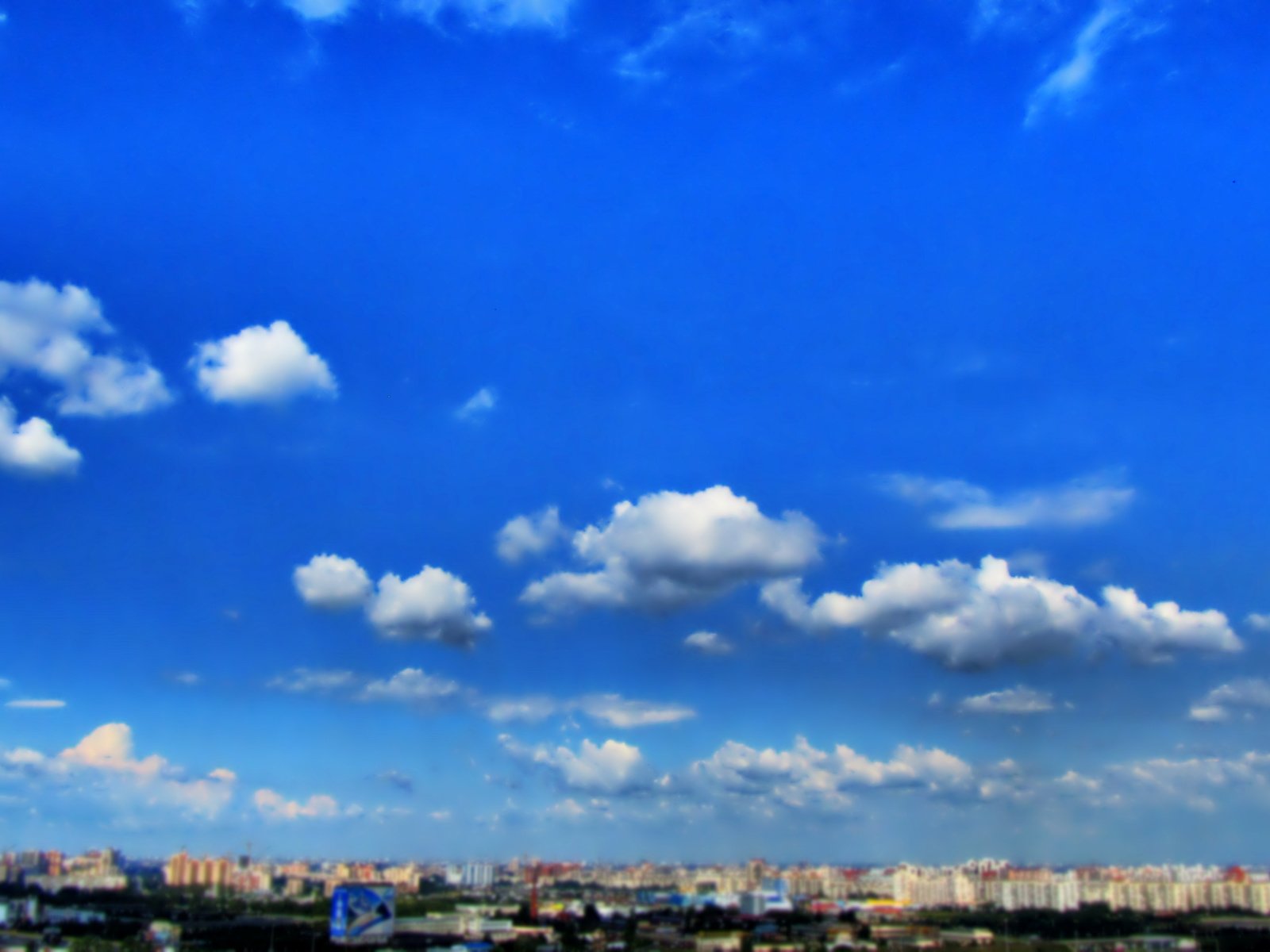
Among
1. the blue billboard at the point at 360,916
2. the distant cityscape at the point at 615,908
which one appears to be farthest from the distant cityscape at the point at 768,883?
the blue billboard at the point at 360,916

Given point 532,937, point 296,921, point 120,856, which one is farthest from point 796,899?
point 120,856

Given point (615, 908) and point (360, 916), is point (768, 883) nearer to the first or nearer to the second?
point (615, 908)

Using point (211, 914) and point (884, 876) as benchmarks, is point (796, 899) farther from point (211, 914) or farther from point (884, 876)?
point (211, 914)

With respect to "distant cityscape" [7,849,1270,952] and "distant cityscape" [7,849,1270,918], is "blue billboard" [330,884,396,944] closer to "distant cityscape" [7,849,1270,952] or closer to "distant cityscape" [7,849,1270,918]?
"distant cityscape" [7,849,1270,952]

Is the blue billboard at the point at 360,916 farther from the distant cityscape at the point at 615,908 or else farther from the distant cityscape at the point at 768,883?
the distant cityscape at the point at 768,883

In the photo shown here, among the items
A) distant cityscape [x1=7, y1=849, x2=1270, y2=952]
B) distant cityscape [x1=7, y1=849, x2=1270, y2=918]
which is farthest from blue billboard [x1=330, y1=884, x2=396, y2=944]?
distant cityscape [x1=7, y1=849, x2=1270, y2=918]

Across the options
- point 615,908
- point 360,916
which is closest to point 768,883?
point 615,908

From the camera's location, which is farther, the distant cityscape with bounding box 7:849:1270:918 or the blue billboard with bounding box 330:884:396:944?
the distant cityscape with bounding box 7:849:1270:918

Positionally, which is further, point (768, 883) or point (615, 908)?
point (768, 883)

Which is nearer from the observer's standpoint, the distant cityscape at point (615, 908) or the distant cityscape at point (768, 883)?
the distant cityscape at point (615, 908)
